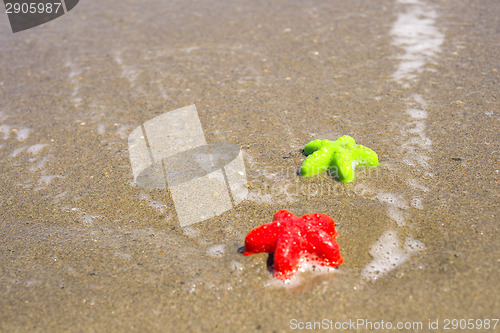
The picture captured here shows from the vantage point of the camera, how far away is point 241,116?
16.2ft

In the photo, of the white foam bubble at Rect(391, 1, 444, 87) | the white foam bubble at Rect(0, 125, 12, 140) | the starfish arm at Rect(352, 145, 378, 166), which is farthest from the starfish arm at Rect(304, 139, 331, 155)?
→ the white foam bubble at Rect(0, 125, 12, 140)

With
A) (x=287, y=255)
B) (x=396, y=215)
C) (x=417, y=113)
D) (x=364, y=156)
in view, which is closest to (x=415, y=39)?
(x=417, y=113)

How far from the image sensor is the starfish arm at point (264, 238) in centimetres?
285

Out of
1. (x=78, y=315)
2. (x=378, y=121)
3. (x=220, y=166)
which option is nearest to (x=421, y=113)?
(x=378, y=121)

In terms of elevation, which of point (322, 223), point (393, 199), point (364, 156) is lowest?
point (393, 199)

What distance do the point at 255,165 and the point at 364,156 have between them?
39.0 inches

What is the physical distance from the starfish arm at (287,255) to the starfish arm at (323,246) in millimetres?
71

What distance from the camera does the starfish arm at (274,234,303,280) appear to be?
2.73 meters

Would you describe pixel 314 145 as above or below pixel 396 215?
above

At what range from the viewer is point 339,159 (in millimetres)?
3707

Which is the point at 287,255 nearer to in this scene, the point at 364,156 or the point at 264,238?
the point at 264,238

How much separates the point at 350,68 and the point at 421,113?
1462 mm

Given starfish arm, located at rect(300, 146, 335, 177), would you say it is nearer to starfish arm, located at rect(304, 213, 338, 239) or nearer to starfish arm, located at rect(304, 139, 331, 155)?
starfish arm, located at rect(304, 139, 331, 155)

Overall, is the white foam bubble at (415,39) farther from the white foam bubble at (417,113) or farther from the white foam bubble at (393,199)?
the white foam bubble at (393,199)
